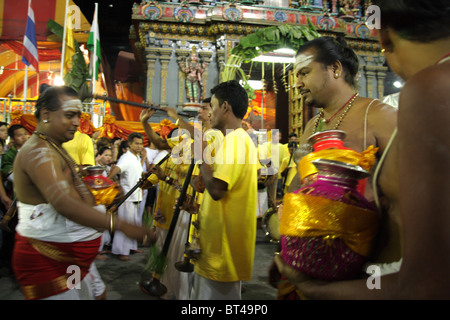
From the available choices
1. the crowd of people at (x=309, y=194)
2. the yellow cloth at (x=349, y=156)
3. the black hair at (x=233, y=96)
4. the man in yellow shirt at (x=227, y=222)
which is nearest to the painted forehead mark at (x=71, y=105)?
the crowd of people at (x=309, y=194)

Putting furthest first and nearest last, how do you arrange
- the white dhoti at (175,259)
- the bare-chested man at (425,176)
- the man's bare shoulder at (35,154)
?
the white dhoti at (175,259) < the man's bare shoulder at (35,154) < the bare-chested man at (425,176)

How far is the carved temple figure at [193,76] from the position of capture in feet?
37.7

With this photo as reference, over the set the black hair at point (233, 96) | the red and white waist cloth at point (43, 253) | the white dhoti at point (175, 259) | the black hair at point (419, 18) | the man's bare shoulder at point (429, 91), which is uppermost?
the black hair at point (233, 96)

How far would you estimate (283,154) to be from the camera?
283 inches

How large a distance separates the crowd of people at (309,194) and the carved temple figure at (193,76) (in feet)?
25.4

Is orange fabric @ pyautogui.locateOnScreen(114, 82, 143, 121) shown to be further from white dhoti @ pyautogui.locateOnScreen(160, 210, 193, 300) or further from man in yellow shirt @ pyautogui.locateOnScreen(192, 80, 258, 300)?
man in yellow shirt @ pyautogui.locateOnScreen(192, 80, 258, 300)

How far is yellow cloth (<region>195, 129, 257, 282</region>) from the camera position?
2.21 meters

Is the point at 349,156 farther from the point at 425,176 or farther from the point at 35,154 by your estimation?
the point at 35,154

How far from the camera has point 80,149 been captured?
15.7 feet

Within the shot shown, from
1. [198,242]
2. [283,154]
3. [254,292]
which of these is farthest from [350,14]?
[198,242]

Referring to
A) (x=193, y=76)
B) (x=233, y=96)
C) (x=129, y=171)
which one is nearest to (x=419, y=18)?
(x=233, y=96)

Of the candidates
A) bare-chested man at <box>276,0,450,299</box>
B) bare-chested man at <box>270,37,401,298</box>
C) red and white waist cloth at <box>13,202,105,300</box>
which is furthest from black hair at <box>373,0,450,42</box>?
red and white waist cloth at <box>13,202,105,300</box>

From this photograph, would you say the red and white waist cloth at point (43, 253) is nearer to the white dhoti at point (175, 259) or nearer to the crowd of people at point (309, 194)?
the crowd of people at point (309, 194)

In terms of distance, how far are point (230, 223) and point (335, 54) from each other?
4.32ft
